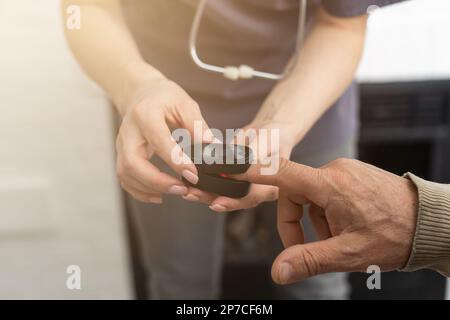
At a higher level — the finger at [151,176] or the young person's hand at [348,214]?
the finger at [151,176]

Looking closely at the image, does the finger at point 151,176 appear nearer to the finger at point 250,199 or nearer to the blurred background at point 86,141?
the finger at point 250,199

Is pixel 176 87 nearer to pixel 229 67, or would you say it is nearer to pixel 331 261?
pixel 229 67

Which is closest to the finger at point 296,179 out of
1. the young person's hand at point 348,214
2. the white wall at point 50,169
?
the young person's hand at point 348,214

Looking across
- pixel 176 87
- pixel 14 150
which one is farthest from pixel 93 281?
pixel 176 87

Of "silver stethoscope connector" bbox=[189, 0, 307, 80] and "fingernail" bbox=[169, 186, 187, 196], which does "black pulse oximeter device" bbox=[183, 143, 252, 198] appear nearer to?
"fingernail" bbox=[169, 186, 187, 196]

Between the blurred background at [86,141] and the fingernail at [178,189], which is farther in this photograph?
A: the blurred background at [86,141]

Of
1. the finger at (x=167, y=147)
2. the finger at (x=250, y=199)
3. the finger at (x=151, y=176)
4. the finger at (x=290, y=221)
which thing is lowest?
the finger at (x=290, y=221)

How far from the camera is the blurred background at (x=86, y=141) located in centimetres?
62

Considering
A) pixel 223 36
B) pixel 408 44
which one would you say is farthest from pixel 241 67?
pixel 408 44

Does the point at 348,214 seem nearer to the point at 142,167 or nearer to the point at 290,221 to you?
the point at 290,221

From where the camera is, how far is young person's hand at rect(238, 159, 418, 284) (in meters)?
0.49

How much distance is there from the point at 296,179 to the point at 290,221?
76 mm

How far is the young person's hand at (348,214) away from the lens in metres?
0.49
